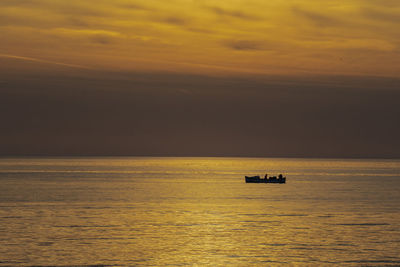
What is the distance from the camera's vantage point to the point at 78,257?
1737 inches

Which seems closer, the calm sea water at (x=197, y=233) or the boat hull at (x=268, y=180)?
the calm sea water at (x=197, y=233)

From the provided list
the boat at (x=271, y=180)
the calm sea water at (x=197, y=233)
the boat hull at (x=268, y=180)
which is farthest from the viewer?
the boat hull at (x=268, y=180)

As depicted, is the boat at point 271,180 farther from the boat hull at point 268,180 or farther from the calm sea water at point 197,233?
the calm sea water at point 197,233

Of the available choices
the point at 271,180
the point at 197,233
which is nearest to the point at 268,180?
the point at 271,180

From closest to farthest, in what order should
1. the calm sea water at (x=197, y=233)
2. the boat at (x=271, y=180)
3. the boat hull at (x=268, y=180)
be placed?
the calm sea water at (x=197, y=233)
the boat at (x=271, y=180)
the boat hull at (x=268, y=180)

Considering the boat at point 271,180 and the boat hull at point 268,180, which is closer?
the boat at point 271,180

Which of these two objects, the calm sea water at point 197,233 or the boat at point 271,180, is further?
the boat at point 271,180

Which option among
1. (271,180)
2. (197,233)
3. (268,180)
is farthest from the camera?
(268,180)

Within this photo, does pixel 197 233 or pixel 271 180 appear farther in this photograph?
pixel 271 180

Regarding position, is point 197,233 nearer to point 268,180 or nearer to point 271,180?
point 271,180

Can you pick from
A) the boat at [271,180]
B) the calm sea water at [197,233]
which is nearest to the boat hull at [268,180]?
the boat at [271,180]

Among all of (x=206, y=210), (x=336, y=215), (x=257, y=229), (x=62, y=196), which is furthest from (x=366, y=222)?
(x=62, y=196)

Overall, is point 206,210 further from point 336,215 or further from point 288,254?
point 288,254

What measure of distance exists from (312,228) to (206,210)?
70.4ft
